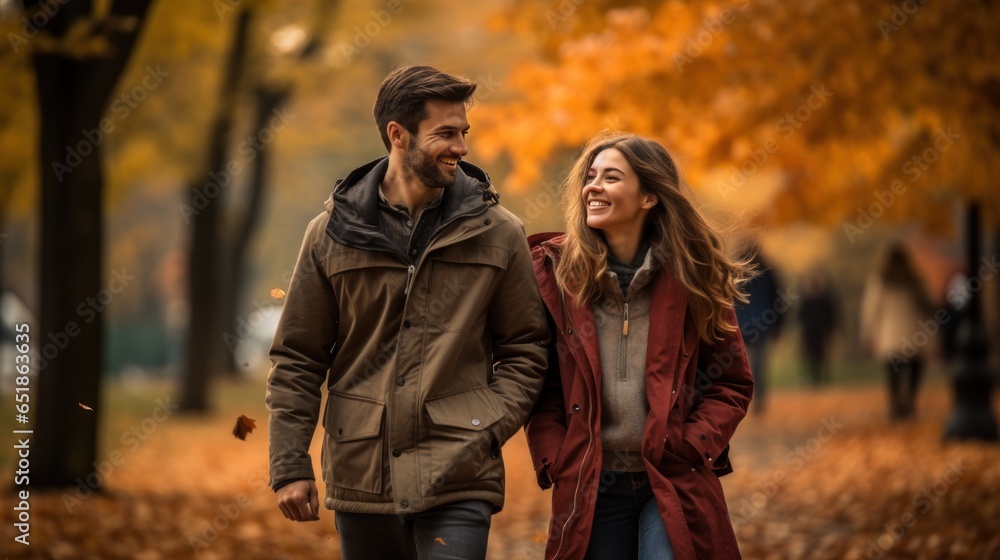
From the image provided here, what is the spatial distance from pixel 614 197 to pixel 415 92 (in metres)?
0.84

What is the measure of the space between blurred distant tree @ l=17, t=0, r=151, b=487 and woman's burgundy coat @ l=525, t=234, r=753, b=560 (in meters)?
5.85

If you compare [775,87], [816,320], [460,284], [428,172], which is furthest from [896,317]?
[428,172]

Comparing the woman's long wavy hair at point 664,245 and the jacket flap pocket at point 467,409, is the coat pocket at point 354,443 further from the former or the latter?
the woman's long wavy hair at point 664,245

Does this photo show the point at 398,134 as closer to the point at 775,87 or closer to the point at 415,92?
the point at 415,92

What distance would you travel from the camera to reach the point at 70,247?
932cm

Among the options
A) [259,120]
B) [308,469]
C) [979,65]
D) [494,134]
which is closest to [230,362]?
[259,120]

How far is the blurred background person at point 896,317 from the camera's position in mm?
15088

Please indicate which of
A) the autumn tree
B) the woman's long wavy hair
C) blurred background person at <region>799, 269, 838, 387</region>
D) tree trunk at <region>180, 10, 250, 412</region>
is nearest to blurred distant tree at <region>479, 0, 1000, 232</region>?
the autumn tree

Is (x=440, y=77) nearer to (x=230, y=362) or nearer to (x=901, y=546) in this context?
(x=901, y=546)

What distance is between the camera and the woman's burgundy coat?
4.08 metres

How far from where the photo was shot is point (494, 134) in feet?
40.8

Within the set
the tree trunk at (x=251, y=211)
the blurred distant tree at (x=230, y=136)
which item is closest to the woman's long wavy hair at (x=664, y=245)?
the blurred distant tree at (x=230, y=136)

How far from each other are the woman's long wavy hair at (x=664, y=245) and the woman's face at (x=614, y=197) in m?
0.04

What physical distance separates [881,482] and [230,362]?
2052 cm
